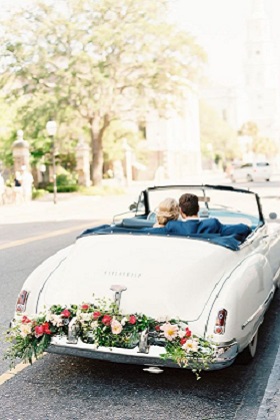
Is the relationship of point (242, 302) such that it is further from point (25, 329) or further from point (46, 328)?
point (25, 329)

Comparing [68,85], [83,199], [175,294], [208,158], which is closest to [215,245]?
[175,294]

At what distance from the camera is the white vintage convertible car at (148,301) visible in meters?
4.87

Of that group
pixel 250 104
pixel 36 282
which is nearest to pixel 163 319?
pixel 36 282

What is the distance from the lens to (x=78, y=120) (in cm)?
4294

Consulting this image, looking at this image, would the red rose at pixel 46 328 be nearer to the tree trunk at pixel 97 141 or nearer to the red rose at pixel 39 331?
the red rose at pixel 39 331

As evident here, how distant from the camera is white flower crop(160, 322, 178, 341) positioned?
4801 millimetres

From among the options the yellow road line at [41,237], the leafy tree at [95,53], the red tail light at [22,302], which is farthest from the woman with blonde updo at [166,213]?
the leafy tree at [95,53]

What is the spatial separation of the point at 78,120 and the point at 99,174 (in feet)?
12.0

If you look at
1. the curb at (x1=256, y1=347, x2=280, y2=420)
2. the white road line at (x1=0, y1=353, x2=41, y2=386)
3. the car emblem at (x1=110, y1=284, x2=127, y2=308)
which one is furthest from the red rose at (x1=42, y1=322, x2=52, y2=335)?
the curb at (x1=256, y1=347, x2=280, y2=420)

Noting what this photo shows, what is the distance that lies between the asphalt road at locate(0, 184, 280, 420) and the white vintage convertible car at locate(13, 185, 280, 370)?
0.29 meters

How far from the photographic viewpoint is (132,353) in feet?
16.0

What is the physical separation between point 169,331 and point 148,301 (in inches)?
12.4

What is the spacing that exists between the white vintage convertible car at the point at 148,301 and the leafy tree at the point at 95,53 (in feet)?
105

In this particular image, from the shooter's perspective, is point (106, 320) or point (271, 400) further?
point (106, 320)
